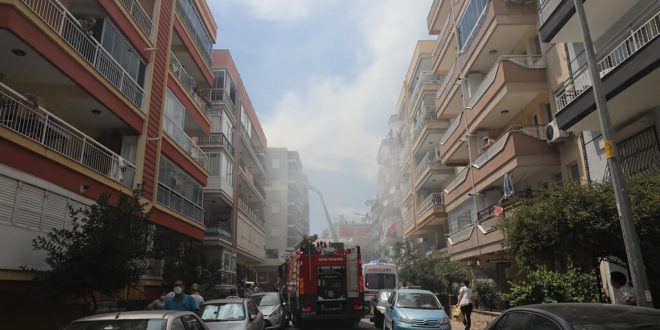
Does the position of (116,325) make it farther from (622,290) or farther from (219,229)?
(219,229)

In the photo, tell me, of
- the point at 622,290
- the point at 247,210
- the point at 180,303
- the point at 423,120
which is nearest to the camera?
the point at 622,290

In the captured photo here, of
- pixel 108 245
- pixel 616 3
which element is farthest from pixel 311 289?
pixel 616 3

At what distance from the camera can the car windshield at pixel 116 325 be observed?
582 centimetres

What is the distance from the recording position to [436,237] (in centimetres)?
3897

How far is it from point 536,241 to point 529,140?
8.75 meters

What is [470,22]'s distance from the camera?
23.8 m

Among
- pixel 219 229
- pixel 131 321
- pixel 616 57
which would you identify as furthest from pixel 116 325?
pixel 219 229

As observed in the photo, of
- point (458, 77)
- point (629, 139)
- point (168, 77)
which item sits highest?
point (458, 77)

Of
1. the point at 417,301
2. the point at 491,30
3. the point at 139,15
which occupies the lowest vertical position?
the point at 417,301

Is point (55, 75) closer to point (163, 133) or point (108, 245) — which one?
point (108, 245)

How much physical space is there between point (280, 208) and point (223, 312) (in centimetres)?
6428

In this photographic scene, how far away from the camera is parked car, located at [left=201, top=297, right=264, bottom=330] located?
1007cm

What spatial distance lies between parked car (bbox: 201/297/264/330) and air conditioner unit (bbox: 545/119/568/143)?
11.9 meters

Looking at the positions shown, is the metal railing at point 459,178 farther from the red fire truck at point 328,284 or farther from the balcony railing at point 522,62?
the red fire truck at point 328,284
